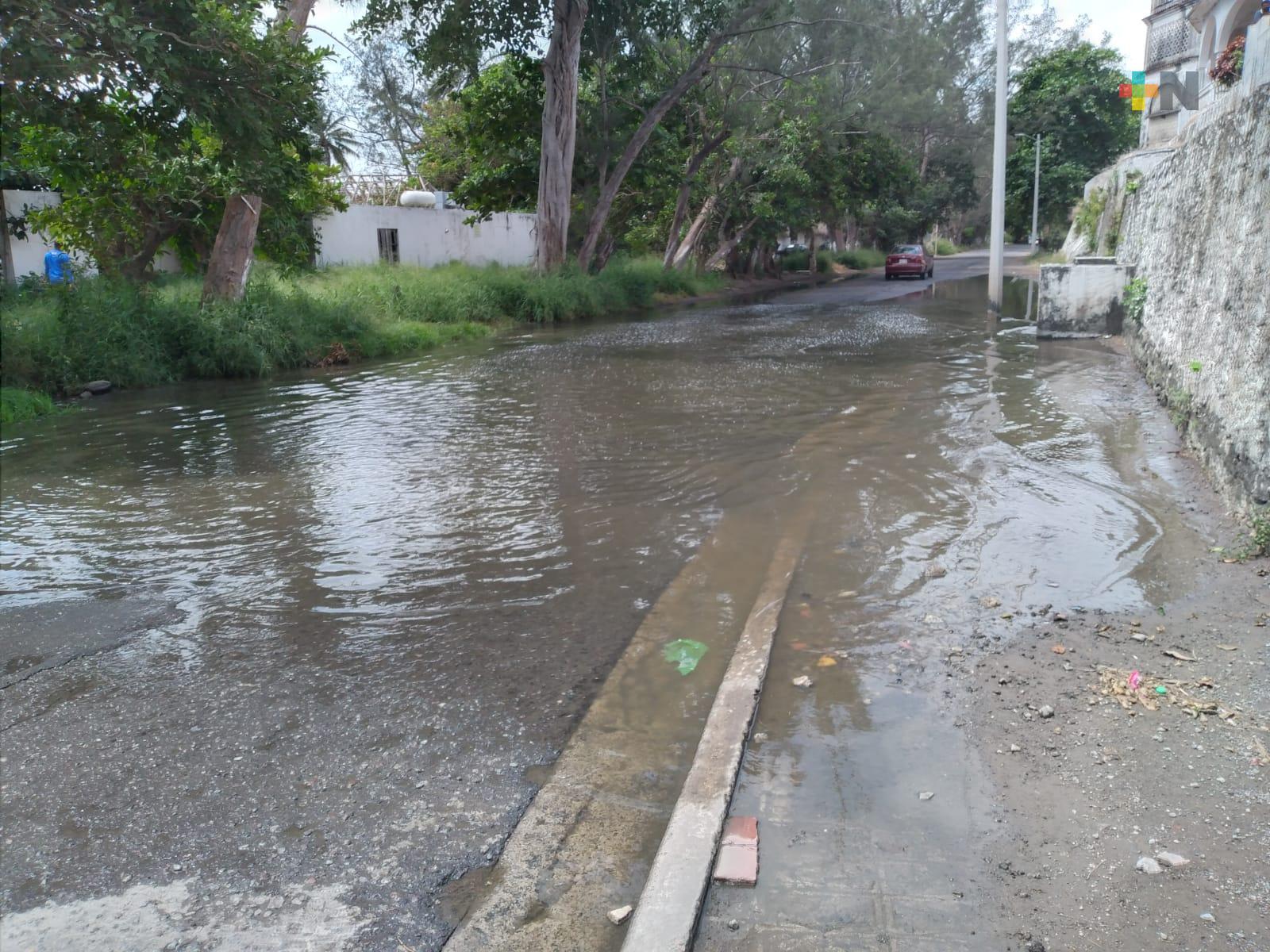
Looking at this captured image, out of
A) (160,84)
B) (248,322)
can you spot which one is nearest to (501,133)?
(248,322)

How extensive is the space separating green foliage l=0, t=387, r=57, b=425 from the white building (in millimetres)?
24445

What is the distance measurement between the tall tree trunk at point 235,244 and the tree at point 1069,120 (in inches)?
1737

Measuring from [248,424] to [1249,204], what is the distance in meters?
9.82

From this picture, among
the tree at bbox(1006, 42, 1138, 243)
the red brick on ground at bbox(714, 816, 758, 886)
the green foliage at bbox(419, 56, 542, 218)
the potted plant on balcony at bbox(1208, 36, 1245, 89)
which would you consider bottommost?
the red brick on ground at bbox(714, 816, 758, 886)

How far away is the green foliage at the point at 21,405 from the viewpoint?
12.0 meters

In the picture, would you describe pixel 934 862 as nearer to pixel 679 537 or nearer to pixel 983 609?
pixel 983 609

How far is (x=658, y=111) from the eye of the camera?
25.4m

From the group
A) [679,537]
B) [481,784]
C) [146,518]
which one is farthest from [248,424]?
[481,784]

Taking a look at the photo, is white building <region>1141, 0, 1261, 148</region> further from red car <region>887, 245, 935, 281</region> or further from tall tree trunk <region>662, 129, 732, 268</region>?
tall tree trunk <region>662, 129, 732, 268</region>

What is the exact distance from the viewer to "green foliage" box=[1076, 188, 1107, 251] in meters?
24.9

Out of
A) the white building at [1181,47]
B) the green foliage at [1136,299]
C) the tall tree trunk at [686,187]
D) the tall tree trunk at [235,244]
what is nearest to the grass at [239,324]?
the tall tree trunk at [235,244]

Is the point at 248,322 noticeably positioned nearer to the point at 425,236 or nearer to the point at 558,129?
the point at 558,129

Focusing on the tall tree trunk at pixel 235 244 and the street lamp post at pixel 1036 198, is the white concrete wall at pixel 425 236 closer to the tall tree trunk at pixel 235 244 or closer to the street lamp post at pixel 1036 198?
the tall tree trunk at pixel 235 244

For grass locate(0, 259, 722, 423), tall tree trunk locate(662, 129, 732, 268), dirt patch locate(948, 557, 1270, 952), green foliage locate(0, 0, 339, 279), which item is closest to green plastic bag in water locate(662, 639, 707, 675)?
dirt patch locate(948, 557, 1270, 952)
